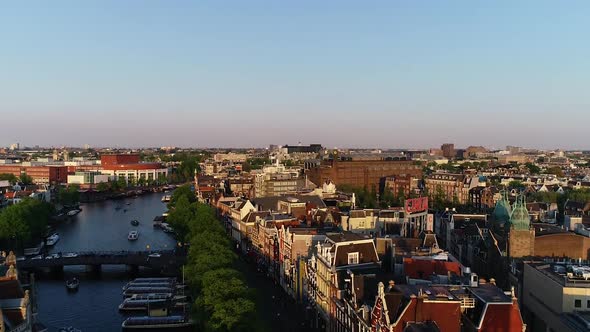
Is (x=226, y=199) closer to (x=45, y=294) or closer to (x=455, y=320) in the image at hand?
(x=45, y=294)

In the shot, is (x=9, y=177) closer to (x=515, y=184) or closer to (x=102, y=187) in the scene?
(x=102, y=187)

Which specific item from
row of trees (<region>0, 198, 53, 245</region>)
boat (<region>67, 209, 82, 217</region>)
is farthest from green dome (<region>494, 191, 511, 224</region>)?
boat (<region>67, 209, 82, 217</region>)

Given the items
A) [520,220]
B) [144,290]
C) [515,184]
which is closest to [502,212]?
[520,220]

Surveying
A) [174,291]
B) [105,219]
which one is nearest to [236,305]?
[174,291]

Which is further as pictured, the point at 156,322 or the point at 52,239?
the point at 52,239

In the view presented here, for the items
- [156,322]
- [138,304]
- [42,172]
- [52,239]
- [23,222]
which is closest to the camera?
[156,322]

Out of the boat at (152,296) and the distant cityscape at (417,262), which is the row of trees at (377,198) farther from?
the boat at (152,296)
